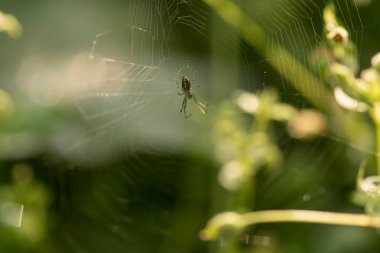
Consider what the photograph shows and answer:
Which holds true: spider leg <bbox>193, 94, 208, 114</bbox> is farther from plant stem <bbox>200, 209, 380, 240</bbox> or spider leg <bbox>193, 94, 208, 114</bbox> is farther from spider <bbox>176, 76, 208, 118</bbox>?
plant stem <bbox>200, 209, 380, 240</bbox>

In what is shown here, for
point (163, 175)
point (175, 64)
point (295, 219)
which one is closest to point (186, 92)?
point (175, 64)

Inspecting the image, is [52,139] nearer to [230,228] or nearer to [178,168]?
[178,168]

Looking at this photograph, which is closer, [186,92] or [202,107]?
[202,107]

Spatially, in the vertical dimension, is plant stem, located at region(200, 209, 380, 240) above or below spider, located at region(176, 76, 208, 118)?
below

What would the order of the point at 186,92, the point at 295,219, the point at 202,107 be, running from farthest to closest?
the point at 186,92 < the point at 202,107 < the point at 295,219

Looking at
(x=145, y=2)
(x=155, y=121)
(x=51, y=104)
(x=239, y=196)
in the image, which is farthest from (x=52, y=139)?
(x=239, y=196)

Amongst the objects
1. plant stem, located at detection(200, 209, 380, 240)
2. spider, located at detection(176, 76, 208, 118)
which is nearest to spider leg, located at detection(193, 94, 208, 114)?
spider, located at detection(176, 76, 208, 118)

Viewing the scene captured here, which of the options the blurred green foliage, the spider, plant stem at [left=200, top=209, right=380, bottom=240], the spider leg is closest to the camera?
plant stem at [left=200, top=209, right=380, bottom=240]

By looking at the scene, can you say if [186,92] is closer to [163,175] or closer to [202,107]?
[202,107]
